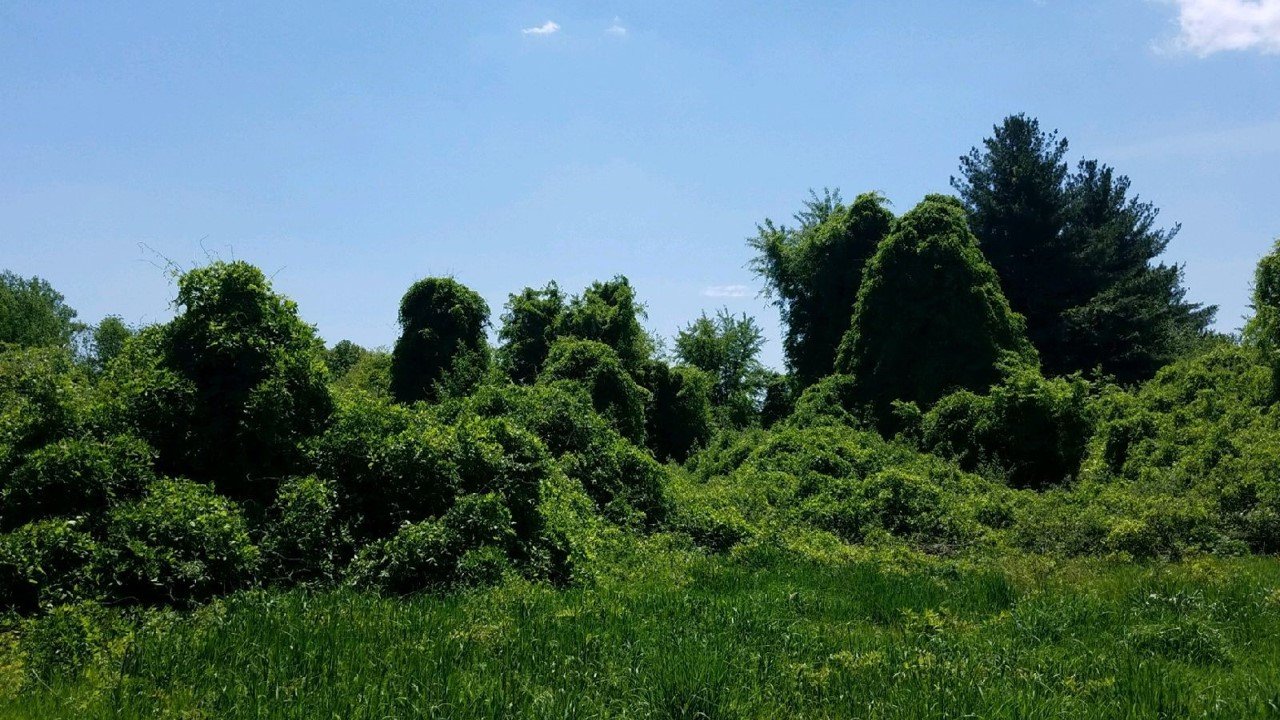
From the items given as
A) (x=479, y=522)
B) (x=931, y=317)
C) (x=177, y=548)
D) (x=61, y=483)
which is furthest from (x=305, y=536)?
(x=931, y=317)

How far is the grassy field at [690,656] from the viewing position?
480 centimetres

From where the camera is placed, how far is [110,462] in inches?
315

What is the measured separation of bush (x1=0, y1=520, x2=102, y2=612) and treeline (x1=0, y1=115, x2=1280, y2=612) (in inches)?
0.8

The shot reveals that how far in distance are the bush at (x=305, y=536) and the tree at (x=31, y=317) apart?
156 feet

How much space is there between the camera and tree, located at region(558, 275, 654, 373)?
28234 mm

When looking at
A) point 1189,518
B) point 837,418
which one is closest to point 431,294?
point 837,418

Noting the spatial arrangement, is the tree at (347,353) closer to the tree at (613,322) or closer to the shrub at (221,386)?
the tree at (613,322)

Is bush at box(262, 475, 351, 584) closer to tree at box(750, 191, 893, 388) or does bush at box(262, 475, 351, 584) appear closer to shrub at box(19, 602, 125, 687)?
shrub at box(19, 602, 125, 687)

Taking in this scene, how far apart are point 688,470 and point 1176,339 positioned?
19993mm

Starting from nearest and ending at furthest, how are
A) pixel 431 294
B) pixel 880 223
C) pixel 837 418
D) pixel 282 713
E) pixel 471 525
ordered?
pixel 282 713 < pixel 471 525 < pixel 837 418 < pixel 880 223 < pixel 431 294

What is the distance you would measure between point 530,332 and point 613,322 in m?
3.85

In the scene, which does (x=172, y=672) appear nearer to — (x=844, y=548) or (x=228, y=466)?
(x=228, y=466)

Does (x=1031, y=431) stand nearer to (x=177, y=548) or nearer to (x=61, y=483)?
(x=177, y=548)

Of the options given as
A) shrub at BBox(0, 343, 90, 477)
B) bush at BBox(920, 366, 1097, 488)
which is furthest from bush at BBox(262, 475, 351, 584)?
bush at BBox(920, 366, 1097, 488)
